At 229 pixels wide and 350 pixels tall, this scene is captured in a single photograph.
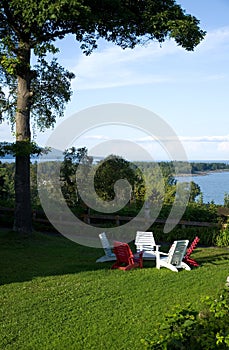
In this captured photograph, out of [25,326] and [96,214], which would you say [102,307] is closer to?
[25,326]

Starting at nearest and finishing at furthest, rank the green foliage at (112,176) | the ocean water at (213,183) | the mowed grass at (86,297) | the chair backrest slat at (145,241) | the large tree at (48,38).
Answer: the mowed grass at (86,297), the chair backrest slat at (145,241), the large tree at (48,38), the green foliage at (112,176), the ocean water at (213,183)

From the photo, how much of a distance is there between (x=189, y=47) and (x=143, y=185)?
780 centimetres

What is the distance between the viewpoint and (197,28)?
14.5 m

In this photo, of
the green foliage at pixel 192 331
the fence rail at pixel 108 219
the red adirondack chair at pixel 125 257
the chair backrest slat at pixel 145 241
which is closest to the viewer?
the green foliage at pixel 192 331

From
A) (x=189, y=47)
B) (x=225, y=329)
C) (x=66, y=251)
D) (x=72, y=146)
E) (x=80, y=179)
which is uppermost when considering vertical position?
(x=189, y=47)

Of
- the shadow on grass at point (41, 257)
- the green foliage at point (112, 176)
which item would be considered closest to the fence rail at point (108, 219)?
the shadow on grass at point (41, 257)

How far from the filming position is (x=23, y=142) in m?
14.9

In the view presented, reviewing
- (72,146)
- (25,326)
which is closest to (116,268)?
(25,326)

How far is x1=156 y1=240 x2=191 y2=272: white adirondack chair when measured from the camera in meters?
10.7

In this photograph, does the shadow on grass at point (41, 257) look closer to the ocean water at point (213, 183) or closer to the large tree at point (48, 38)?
the large tree at point (48, 38)

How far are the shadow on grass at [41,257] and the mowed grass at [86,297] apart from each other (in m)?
0.03

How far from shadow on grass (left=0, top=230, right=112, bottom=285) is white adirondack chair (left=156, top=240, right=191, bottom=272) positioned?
4.74 feet

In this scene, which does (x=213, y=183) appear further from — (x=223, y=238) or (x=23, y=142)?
(x=23, y=142)

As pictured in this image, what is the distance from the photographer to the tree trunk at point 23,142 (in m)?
15.1
